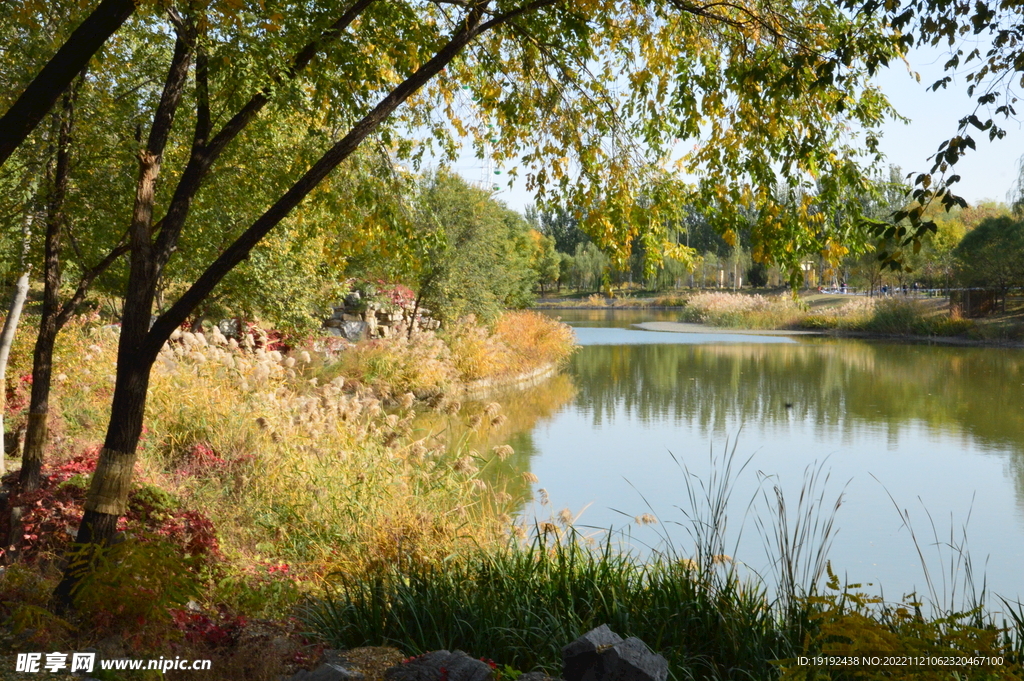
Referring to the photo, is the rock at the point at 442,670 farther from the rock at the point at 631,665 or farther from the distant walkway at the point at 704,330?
the distant walkway at the point at 704,330


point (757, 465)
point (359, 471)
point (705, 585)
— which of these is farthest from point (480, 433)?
point (705, 585)

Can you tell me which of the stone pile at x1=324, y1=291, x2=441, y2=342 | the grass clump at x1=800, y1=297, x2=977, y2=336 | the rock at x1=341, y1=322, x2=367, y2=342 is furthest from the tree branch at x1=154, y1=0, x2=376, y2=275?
the grass clump at x1=800, y1=297, x2=977, y2=336

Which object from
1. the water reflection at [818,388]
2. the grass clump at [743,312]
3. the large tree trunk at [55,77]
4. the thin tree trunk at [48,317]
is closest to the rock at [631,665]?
the large tree trunk at [55,77]

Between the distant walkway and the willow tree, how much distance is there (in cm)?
2908

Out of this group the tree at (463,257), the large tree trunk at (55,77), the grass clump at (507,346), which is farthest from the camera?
the tree at (463,257)

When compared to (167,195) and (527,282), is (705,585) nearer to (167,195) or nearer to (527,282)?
(167,195)

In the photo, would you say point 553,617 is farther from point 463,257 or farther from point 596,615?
Answer: point 463,257

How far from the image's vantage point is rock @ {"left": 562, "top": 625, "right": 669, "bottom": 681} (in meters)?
2.51

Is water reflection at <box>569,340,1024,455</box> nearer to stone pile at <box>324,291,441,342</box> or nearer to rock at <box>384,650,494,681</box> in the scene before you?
stone pile at <box>324,291,441,342</box>

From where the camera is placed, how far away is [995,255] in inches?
1081

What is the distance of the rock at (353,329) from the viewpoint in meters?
16.5

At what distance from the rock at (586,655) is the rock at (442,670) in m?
0.25

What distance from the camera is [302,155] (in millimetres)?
5227

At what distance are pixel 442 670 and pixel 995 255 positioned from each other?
1176 inches
